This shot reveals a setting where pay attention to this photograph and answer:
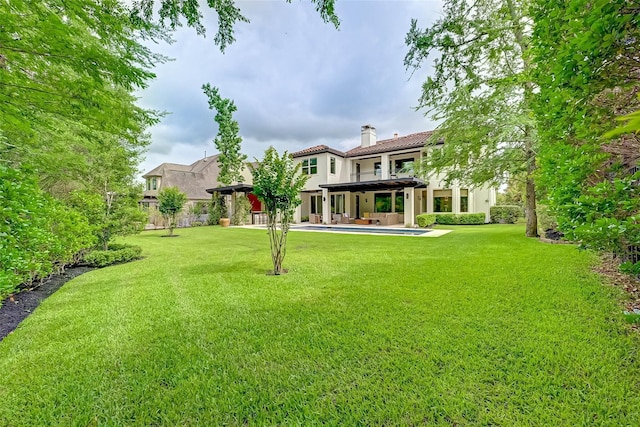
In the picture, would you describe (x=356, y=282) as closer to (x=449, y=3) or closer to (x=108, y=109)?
(x=108, y=109)

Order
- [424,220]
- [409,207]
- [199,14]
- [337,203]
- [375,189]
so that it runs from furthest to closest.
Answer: [337,203]
[375,189]
[409,207]
[424,220]
[199,14]

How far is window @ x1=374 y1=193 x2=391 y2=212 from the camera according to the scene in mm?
25219

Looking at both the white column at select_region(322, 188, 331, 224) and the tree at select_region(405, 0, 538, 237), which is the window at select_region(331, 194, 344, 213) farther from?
the tree at select_region(405, 0, 538, 237)

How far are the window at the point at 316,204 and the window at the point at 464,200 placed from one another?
12166 millimetres

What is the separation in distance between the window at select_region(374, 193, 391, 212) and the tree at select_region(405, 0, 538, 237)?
10.8m

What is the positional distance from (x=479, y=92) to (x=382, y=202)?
48.8 feet

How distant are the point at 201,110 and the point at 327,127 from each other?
521 inches

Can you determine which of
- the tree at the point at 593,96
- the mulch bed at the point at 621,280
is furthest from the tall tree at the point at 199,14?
the mulch bed at the point at 621,280

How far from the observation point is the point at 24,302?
219 inches

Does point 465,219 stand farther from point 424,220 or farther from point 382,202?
point 382,202

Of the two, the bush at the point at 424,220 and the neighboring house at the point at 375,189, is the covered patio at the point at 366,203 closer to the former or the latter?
the neighboring house at the point at 375,189

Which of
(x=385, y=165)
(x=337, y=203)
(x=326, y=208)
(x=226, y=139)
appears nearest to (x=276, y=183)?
(x=326, y=208)

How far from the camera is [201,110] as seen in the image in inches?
1174

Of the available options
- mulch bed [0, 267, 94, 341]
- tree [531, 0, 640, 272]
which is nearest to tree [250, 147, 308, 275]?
mulch bed [0, 267, 94, 341]
